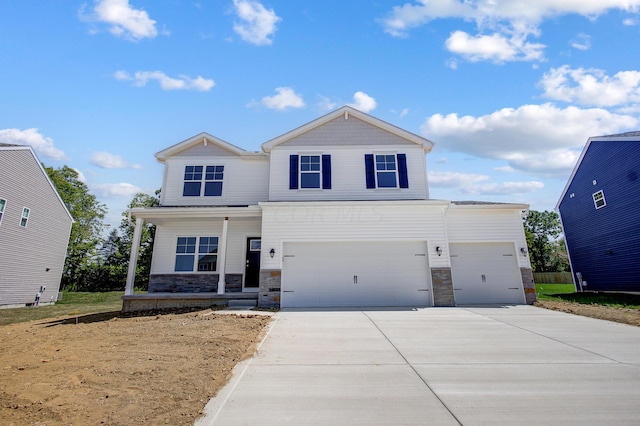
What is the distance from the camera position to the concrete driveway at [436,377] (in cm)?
300

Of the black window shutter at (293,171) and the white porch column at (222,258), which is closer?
the white porch column at (222,258)

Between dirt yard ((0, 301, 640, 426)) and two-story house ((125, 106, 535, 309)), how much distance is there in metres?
4.15

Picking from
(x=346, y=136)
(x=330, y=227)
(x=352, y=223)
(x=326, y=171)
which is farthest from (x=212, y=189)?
(x=352, y=223)

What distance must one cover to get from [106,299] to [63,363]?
17.2 metres

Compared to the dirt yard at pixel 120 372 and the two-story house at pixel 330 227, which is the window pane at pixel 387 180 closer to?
the two-story house at pixel 330 227

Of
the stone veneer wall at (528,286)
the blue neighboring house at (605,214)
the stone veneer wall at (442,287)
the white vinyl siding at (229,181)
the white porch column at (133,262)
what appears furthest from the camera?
the blue neighboring house at (605,214)

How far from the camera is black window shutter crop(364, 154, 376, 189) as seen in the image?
40.2ft

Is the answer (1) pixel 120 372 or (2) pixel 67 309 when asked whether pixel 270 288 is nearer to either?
(1) pixel 120 372

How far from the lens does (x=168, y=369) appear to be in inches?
163

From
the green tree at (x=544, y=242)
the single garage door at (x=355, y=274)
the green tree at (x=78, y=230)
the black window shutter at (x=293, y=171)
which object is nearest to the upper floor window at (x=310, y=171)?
the black window shutter at (x=293, y=171)

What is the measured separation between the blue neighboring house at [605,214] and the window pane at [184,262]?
20.0 meters

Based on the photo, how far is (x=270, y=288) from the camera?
10.4 metres

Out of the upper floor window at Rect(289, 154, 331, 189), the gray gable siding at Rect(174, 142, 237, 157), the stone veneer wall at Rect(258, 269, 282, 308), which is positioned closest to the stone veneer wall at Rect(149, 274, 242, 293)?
the stone veneer wall at Rect(258, 269, 282, 308)

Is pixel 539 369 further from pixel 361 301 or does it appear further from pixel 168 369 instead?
pixel 361 301
